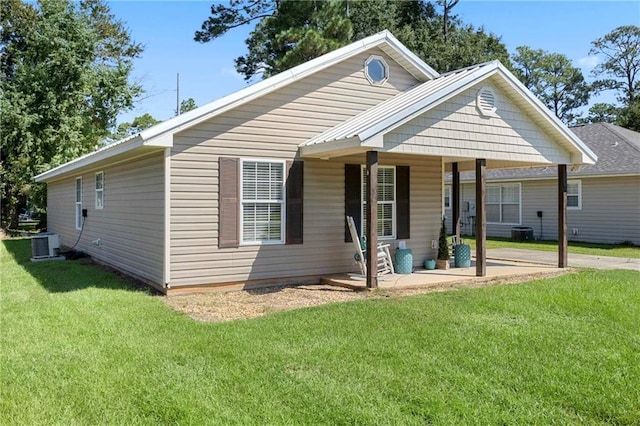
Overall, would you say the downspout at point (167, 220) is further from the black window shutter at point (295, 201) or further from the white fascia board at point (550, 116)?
the white fascia board at point (550, 116)

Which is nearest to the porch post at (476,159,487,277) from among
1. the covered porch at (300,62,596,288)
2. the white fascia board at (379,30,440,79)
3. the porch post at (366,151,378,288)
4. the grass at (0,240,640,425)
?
the covered porch at (300,62,596,288)

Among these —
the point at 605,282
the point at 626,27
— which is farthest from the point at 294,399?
the point at 626,27

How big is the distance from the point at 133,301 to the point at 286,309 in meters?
2.27

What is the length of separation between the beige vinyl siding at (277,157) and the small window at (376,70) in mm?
105

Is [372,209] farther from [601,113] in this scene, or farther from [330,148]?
[601,113]

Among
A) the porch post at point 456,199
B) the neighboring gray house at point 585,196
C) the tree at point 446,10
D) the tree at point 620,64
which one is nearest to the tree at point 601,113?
the tree at point 620,64

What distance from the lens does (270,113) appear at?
343 inches

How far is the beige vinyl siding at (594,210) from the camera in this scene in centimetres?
1617

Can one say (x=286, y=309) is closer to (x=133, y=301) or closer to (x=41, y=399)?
(x=133, y=301)

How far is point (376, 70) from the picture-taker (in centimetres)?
1004

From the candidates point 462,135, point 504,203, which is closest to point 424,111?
point 462,135

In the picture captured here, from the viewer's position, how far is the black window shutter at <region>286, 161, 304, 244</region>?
883 cm

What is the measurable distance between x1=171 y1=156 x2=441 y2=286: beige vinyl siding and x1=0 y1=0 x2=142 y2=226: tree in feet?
54.2

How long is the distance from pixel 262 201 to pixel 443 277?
11.7 feet
